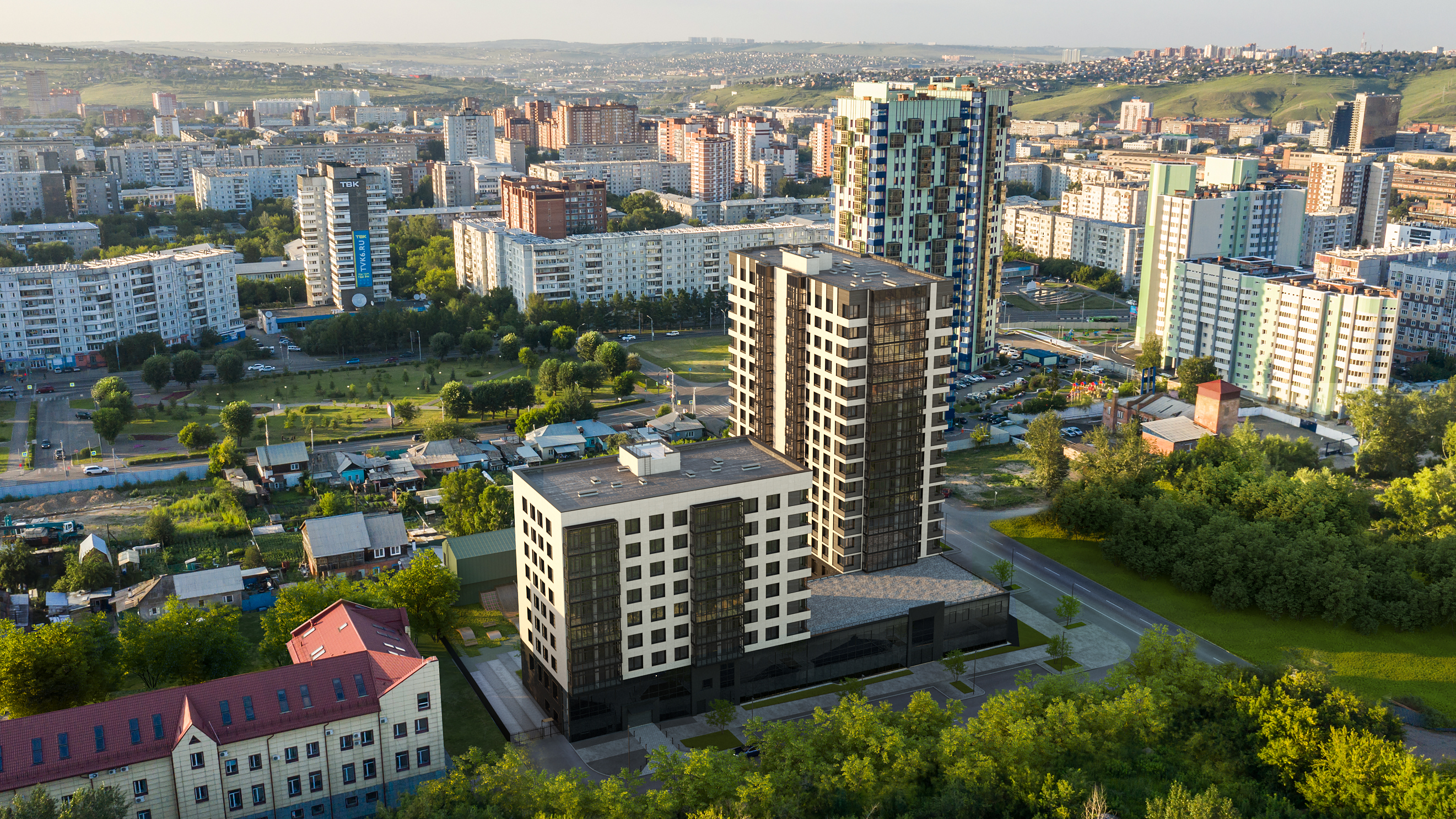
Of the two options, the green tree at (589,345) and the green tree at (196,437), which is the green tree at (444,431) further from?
the green tree at (589,345)

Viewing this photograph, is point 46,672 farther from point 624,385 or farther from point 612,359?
point 612,359

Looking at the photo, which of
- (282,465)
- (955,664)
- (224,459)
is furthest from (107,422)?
(955,664)

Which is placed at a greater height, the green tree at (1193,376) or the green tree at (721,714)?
the green tree at (1193,376)

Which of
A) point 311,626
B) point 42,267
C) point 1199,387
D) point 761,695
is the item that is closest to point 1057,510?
point 1199,387

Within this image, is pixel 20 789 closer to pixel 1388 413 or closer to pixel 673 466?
pixel 673 466

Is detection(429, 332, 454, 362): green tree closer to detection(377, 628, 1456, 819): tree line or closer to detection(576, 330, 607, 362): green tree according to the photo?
detection(576, 330, 607, 362): green tree

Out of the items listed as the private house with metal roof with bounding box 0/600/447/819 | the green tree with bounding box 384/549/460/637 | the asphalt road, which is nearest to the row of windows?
the private house with metal roof with bounding box 0/600/447/819

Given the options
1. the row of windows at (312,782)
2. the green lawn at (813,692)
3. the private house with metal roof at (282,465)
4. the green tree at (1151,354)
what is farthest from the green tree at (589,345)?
the row of windows at (312,782)
